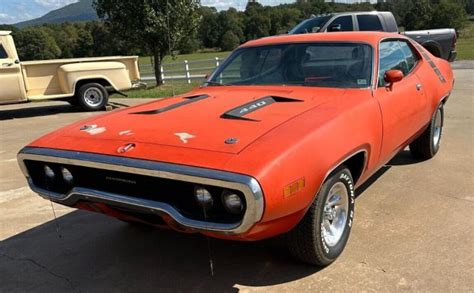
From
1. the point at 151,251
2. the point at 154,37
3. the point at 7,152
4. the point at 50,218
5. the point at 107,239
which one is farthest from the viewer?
the point at 154,37

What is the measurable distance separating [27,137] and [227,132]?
7.21 meters

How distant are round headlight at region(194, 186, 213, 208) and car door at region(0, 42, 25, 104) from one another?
9907 mm

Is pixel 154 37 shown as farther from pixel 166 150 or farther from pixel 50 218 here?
pixel 166 150

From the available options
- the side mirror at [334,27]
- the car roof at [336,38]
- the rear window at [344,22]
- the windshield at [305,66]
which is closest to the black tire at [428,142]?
the car roof at [336,38]

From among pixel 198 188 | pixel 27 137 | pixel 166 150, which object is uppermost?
pixel 166 150

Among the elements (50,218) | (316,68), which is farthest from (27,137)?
(316,68)

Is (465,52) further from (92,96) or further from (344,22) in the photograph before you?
(92,96)

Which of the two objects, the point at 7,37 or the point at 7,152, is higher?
the point at 7,37

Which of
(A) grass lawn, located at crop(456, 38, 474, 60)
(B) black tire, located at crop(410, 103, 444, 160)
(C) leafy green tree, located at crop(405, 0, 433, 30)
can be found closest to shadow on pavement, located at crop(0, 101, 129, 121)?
(B) black tire, located at crop(410, 103, 444, 160)

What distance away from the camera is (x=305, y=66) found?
4.17 m

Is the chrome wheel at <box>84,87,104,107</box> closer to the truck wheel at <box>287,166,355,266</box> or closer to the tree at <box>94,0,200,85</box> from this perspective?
the tree at <box>94,0,200,85</box>

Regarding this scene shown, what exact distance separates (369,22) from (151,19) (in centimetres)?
873

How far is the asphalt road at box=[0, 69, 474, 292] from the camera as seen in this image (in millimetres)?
3096

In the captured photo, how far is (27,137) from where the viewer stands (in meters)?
8.99
